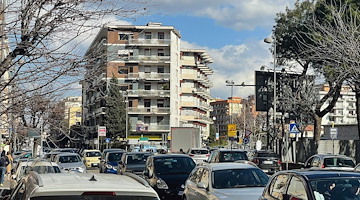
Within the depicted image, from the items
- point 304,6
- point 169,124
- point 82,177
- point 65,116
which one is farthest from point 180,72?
point 82,177

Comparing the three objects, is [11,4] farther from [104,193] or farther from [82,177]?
[104,193]

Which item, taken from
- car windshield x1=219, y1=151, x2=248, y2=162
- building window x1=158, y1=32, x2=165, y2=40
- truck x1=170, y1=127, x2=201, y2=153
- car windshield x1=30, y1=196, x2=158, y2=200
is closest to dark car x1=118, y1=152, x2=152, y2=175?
car windshield x1=219, y1=151, x2=248, y2=162

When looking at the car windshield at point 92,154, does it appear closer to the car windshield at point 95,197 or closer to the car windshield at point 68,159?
the car windshield at point 68,159

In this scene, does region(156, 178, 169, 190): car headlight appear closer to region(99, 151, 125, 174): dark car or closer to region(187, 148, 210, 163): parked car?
region(99, 151, 125, 174): dark car

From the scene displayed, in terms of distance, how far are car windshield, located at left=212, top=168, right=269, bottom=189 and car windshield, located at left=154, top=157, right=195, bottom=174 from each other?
598 centimetres

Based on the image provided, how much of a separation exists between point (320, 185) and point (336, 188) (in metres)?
0.25

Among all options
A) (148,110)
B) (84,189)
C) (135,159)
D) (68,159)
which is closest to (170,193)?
(135,159)

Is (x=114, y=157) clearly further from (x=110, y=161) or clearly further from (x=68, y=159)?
(x=68, y=159)

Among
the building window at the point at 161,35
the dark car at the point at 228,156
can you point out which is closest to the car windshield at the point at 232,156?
the dark car at the point at 228,156

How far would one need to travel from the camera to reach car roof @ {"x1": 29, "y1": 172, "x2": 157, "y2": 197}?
16.3 feet

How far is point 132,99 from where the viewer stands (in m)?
93.4

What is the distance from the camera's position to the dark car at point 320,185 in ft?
28.8

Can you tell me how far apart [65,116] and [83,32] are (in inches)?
205

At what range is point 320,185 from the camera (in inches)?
353
